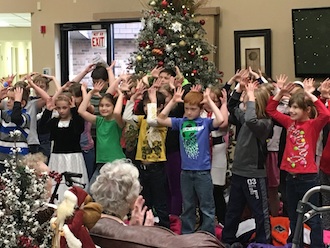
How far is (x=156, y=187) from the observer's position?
5105 mm

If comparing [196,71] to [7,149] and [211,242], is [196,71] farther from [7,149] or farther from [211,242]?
[211,242]

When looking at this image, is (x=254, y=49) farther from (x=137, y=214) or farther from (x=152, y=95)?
(x=137, y=214)

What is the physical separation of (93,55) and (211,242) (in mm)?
8314

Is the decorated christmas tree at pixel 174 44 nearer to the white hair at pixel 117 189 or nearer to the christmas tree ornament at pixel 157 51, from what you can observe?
the christmas tree ornament at pixel 157 51

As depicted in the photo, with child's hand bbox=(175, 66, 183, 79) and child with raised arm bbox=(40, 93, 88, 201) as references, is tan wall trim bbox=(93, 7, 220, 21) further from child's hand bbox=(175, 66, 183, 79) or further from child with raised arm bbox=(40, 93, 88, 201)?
child with raised arm bbox=(40, 93, 88, 201)

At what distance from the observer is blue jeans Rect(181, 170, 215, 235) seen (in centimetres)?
479

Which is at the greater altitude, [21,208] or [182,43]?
[182,43]

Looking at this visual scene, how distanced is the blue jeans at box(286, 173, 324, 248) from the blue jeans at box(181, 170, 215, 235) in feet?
2.28

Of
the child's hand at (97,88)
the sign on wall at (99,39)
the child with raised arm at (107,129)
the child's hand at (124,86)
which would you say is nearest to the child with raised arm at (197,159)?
the child with raised arm at (107,129)

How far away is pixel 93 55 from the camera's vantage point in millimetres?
10297

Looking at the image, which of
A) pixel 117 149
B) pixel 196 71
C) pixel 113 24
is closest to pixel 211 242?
pixel 117 149

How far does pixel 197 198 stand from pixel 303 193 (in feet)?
3.22

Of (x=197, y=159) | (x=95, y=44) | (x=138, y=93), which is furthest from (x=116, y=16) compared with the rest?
(x=197, y=159)

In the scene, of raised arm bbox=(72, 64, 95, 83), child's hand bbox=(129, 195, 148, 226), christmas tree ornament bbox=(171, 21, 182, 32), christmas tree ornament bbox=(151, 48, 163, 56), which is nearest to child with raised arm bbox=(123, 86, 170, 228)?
raised arm bbox=(72, 64, 95, 83)
